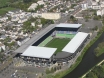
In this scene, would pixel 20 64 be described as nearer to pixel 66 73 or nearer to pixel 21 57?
pixel 21 57

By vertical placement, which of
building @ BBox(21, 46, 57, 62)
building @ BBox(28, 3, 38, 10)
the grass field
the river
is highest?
building @ BBox(28, 3, 38, 10)

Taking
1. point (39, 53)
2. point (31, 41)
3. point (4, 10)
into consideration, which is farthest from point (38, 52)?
point (4, 10)

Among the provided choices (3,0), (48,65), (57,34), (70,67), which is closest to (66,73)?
(70,67)

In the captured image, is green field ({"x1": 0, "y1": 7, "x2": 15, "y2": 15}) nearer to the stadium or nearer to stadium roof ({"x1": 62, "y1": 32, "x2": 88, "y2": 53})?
the stadium

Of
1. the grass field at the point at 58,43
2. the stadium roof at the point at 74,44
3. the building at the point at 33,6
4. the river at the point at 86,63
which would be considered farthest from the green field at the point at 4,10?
the river at the point at 86,63

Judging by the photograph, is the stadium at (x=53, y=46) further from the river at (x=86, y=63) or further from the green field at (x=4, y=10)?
the green field at (x=4, y=10)

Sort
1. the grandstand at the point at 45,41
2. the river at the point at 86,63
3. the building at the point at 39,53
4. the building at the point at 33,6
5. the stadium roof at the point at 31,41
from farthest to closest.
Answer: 1. the building at the point at 33,6
2. the grandstand at the point at 45,41
3. the stadium roof at the point at 31,41
4. the building at the point at 39,53
5. the river at the point at 86,63

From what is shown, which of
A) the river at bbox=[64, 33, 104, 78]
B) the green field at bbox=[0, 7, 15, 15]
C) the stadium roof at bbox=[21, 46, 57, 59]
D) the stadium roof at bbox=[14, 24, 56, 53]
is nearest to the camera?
the river at bbox=[64, 33, 104, 78]

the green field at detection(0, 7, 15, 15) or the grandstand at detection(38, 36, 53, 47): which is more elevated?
the green field at detection(0, 7, 15, 15)

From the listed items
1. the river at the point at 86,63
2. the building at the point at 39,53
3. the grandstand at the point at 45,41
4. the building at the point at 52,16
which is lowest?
the river at the point at 86,63

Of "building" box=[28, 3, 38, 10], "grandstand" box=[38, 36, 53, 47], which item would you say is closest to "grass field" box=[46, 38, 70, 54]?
"grandstand" box=[38, 36, 53, 47]
